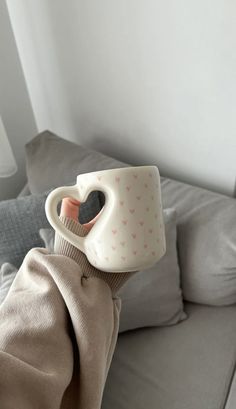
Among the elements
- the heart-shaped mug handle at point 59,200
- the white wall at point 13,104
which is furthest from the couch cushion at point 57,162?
the heart-shaped mug handle at point 59,200

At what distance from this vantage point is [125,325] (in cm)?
96

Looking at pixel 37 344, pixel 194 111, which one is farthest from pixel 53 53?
pixel 37 344

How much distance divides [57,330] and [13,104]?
942 millimetres

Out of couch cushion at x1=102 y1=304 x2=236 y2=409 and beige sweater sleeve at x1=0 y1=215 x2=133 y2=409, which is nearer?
beige sweater sleeve at x1=0 y1=215 x2=133 y2=409

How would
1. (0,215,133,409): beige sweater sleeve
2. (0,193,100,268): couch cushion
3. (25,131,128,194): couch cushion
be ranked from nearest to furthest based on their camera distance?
(0,215,133,409): beige sweater sleeve
(0,193,100,268): couch cushion
(25,131,128,194): couch cushion

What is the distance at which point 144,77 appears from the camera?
1.05 meters

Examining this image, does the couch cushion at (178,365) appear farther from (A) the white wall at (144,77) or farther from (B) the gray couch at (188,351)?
(A) the white wall at (144,77)

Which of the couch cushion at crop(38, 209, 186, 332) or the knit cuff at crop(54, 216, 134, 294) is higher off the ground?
the knit cuff at crop(54, 216, 134, 294)

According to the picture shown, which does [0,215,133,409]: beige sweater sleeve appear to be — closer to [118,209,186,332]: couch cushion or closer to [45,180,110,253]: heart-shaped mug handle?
[45,180,110,253]: heart-shaped mug handle

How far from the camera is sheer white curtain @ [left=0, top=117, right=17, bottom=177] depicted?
1.06 meters

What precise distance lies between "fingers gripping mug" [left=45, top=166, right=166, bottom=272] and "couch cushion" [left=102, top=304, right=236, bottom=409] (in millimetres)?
476

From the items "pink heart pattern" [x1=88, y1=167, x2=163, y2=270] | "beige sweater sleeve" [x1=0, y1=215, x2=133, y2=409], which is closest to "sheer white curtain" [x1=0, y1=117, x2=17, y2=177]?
"beige sweater sleeve" [x1=0, y1=215, x2=133, y2=409]

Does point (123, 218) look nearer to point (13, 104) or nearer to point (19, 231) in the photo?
point (19, 231)


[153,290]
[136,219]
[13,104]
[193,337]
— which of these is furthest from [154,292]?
[13,104]
